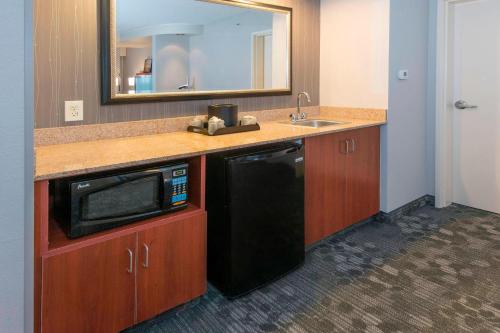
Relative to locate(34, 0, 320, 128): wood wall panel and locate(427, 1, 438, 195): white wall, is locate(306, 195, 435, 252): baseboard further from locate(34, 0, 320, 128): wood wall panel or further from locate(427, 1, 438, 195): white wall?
locate(34, 0, 320, 128): wood wall panel

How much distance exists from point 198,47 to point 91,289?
5.64 feet

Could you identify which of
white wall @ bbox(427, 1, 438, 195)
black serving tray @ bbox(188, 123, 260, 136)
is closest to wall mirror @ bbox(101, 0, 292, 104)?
black serving tray @ bbox(188, 123, 260, 136)

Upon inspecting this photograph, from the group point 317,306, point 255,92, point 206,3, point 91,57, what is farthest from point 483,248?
point 91,57

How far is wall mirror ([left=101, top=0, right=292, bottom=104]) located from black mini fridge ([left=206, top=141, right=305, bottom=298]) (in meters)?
0.73

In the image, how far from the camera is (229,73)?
2.80m

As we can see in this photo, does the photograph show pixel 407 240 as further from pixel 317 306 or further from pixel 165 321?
pixel 165 321

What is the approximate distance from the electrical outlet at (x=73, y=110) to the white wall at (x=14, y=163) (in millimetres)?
1073

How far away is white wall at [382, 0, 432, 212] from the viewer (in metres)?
Answer: 3.09

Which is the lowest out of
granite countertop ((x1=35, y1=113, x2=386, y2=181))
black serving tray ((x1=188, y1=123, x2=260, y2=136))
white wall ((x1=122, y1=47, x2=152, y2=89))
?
granite countertop ((x1=35, y1=113, x2=386, y2=181))

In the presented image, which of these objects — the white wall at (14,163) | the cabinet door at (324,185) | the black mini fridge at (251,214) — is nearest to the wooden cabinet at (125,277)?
the black mini fridge at (251,214)

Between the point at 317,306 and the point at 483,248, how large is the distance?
1445 mm

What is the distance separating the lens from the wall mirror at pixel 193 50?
220cm

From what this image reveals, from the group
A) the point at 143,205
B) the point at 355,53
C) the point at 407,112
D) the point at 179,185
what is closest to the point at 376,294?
the point at 179,185

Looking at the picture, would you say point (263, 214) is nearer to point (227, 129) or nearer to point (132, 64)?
point (227, 129)
